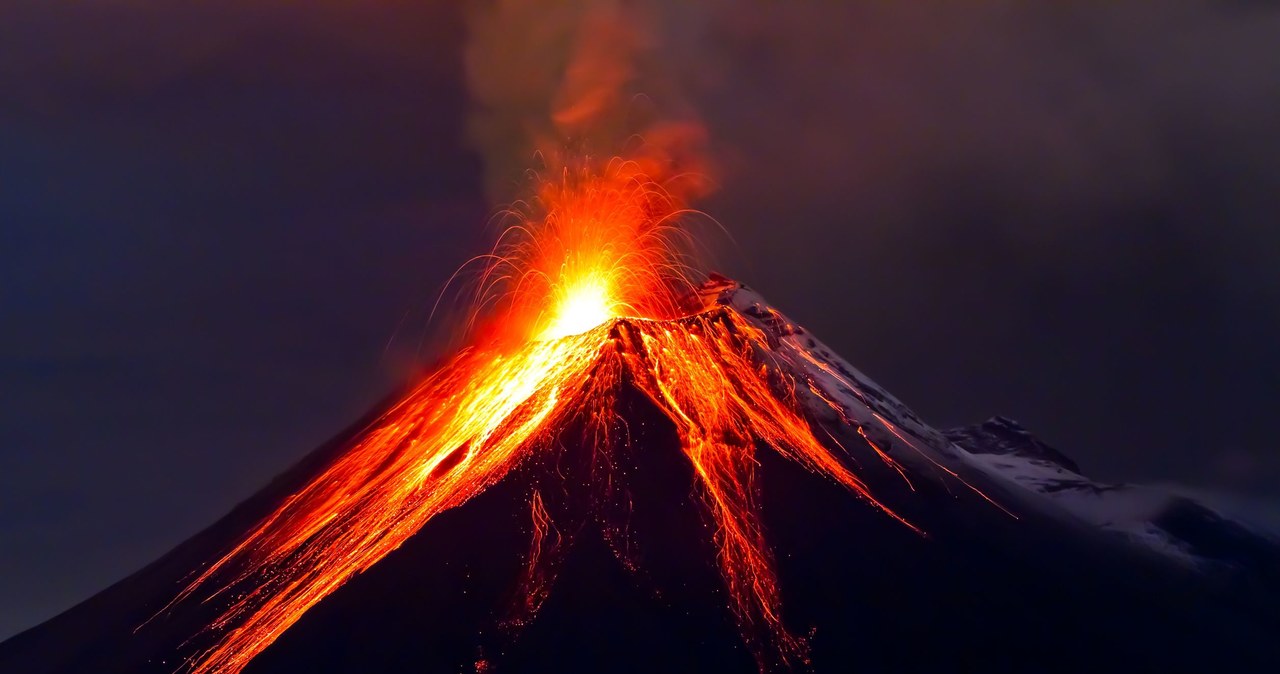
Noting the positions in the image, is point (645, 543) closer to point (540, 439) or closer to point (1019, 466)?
point (540, 439)

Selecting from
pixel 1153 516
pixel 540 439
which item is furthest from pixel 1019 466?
pixel 540 439

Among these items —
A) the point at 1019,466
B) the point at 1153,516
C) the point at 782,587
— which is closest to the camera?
the point at 782,587

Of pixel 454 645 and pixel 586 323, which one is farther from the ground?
pixel 586 323

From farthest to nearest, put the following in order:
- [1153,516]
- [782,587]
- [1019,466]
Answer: [1019,466] < [1153,516] < [782,587]

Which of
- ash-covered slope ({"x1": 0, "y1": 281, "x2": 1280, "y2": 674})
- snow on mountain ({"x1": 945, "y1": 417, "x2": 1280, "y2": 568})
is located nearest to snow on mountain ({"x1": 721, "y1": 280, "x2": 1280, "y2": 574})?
snow on mountain ({"x1": 945, "y1": 417, "x2": 1280, "y2": 568})

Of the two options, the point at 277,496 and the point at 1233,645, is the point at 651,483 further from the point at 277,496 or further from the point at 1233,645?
the point at 1233,645

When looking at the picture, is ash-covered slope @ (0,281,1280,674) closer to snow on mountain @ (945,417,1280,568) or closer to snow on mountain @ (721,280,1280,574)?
snow on mountain @ (721,280,1280,574)

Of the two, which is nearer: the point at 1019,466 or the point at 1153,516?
the point at 1153,516

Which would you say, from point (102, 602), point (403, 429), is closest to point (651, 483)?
point (403, 429)
